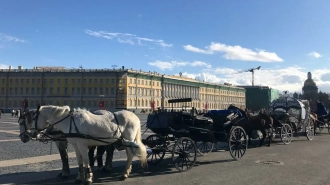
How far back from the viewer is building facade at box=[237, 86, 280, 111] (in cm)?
15262

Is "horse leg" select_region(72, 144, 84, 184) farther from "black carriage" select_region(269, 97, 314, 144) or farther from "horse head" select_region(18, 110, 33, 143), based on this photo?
"black carriage" select_region(269, 97, 314, 144)

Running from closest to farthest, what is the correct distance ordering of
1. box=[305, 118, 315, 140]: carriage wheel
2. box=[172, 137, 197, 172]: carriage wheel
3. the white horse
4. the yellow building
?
the white horse < box=[172, 137, 197, 172]: carriage wheel < box=[305, 118, 315, 140]: carriage wheel < the yellow building

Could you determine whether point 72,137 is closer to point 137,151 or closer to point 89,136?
point 89,136

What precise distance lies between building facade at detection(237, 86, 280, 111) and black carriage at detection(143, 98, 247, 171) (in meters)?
143

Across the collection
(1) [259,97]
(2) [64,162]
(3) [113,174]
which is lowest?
(3) [113,174]

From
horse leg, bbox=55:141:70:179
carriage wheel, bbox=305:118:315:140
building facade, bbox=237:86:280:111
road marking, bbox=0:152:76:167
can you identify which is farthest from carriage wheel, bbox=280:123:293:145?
building facade, bbox=237:86:280:111

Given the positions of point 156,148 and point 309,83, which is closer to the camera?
point 156,148

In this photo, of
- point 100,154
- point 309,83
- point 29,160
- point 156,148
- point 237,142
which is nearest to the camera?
point 156,148

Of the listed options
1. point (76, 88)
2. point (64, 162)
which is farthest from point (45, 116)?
point (76, 88)

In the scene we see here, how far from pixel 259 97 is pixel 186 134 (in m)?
157

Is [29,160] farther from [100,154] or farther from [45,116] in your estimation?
[45,116]

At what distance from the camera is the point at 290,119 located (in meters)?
17.3

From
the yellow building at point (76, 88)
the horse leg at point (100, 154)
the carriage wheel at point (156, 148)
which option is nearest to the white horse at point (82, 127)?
the carriage wheel at point (156, 148)

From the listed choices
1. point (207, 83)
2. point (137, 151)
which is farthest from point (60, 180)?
point (207, 83)
